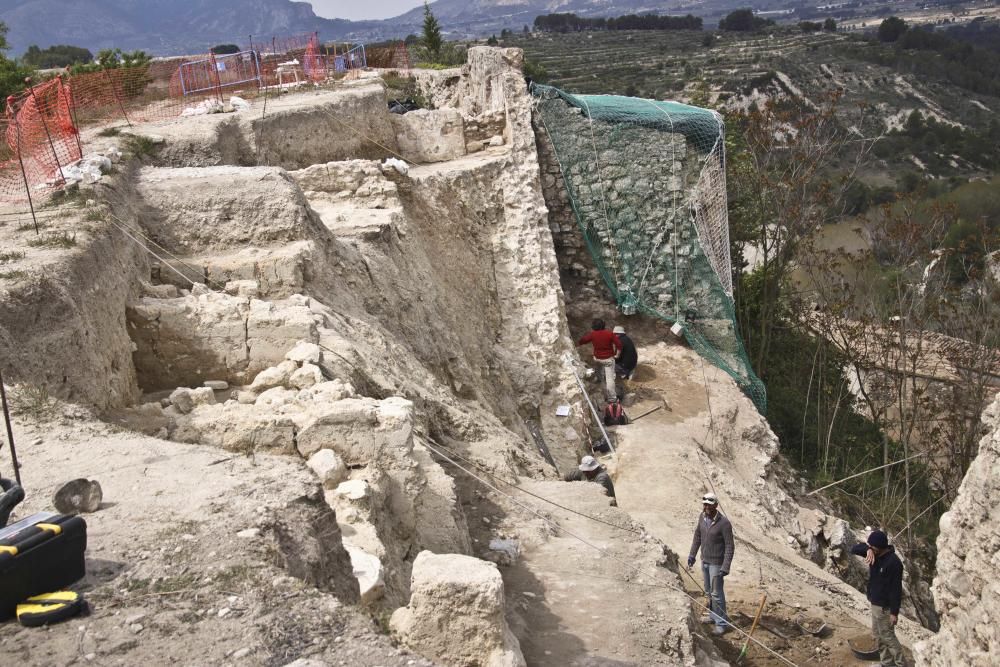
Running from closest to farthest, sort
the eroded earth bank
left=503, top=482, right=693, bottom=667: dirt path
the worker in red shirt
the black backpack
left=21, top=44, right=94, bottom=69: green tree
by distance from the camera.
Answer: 1. the eroded earth bank
2. left=503, top=482, right=693, bottom=667: dirt path
3. the black backpack
4. the worker in red shirt
5. left=21, top=44, right=94, bottom=69: green tree

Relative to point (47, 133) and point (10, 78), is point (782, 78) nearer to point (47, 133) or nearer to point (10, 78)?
point (10, 78)

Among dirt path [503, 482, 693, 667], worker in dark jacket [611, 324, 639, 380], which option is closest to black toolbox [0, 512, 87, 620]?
dirt path [503, 482, 693, 667]

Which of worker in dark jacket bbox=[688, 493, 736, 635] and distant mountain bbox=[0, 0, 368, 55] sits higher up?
distant mountain bbox=[0, 0, 368, 55]

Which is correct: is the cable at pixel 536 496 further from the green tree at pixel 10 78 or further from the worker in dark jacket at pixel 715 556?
the green tree at pixel 10 78

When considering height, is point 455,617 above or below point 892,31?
below

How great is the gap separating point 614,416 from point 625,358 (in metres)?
1.29

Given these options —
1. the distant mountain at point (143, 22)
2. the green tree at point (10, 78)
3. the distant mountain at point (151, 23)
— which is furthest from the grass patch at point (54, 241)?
the distant mountain at point (143, 22)

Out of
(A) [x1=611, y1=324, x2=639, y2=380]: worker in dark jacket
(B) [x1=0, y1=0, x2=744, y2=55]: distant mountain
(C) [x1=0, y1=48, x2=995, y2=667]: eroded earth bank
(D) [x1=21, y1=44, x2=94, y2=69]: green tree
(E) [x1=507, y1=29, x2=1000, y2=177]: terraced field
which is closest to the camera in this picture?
(C) [x1=0, y1=48, x2=995, y2=667]: eroded earth bank

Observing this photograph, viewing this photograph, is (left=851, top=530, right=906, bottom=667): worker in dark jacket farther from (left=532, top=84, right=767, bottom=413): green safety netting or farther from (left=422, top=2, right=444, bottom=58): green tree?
(left=422, top=2, right=444, bottom=58): green tree

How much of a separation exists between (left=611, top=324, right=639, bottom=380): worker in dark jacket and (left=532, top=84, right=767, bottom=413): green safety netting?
1.16 meters

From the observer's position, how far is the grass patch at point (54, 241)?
7539mm

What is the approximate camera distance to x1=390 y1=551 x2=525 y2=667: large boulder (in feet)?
14.6

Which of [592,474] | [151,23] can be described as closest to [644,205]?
[592,474]

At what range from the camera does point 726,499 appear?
12250 mm
